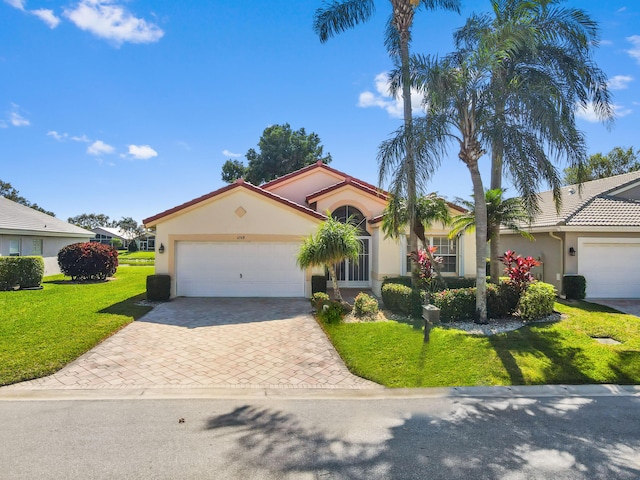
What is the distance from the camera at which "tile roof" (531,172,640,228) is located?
14.8 metres

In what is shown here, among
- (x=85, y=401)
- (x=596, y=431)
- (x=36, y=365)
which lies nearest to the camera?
(x=596, y=431)

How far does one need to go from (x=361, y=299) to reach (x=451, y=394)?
5741 mm

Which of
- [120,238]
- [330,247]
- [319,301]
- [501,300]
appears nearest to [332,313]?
[319,301]

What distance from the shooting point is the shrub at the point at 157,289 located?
46.0 feet

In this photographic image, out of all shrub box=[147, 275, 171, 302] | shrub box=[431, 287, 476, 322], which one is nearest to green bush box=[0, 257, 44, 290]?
shrub box=[147, 275, 171, 302]

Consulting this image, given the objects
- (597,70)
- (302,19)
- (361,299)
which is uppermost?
(302,19)

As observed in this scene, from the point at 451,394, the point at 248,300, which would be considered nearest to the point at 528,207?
the point at 451,394

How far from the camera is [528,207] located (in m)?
10.9

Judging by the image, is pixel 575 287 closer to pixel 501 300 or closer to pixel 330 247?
pixel 501 300

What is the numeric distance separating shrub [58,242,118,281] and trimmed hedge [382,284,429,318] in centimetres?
1674

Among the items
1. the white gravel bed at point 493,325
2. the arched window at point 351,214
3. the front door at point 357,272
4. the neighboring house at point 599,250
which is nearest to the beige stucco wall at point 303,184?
the arched window at point 351,214

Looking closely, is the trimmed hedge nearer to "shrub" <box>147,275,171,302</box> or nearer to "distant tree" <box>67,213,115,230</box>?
"shrub" <box>147,275,171,302</box>

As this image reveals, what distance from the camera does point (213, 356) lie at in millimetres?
8078

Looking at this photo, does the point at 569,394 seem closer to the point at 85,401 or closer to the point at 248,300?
the point at 85,401
